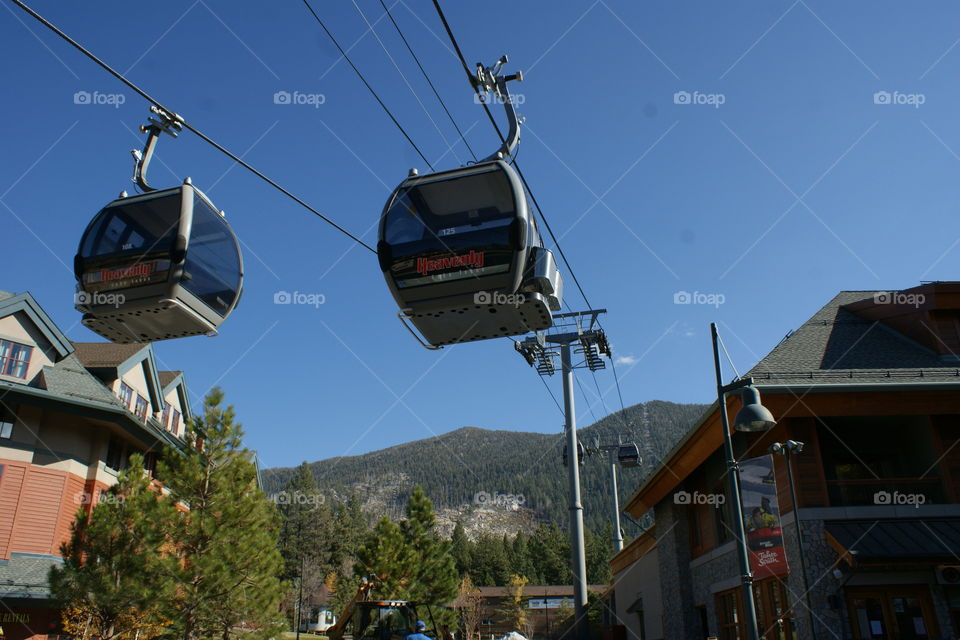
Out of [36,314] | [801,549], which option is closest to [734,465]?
[801,549]

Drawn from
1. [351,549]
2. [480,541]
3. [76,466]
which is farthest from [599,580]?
[76,466]

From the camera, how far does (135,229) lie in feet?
26.9

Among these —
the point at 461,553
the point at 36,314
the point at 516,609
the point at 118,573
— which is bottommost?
the point at 516,609

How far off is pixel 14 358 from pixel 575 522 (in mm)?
19007

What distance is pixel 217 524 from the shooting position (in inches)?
758

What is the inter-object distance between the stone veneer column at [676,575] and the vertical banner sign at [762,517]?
6.69 m

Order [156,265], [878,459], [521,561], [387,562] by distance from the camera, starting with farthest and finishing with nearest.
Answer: [521,561]
[387,562]
[878,459]
[156,265]

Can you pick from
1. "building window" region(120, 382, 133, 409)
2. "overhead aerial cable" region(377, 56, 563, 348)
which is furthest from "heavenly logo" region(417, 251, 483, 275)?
"building window" region(120, 382, 133, 409)

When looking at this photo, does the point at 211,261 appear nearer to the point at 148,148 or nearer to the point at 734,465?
the point at 148,148

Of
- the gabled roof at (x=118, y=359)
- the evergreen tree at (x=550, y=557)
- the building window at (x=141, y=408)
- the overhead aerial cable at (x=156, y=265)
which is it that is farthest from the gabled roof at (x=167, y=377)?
the evergreen tree at (x=550, y=557)

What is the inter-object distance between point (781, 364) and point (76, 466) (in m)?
22.3

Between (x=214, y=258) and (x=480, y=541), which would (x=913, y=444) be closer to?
(x=214, y=258)

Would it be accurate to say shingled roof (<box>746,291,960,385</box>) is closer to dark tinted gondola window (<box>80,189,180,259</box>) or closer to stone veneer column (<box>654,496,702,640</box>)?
stone veneer column (<box>654,496,702,640</box>)

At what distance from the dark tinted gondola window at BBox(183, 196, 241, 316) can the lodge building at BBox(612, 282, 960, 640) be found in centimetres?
1081
